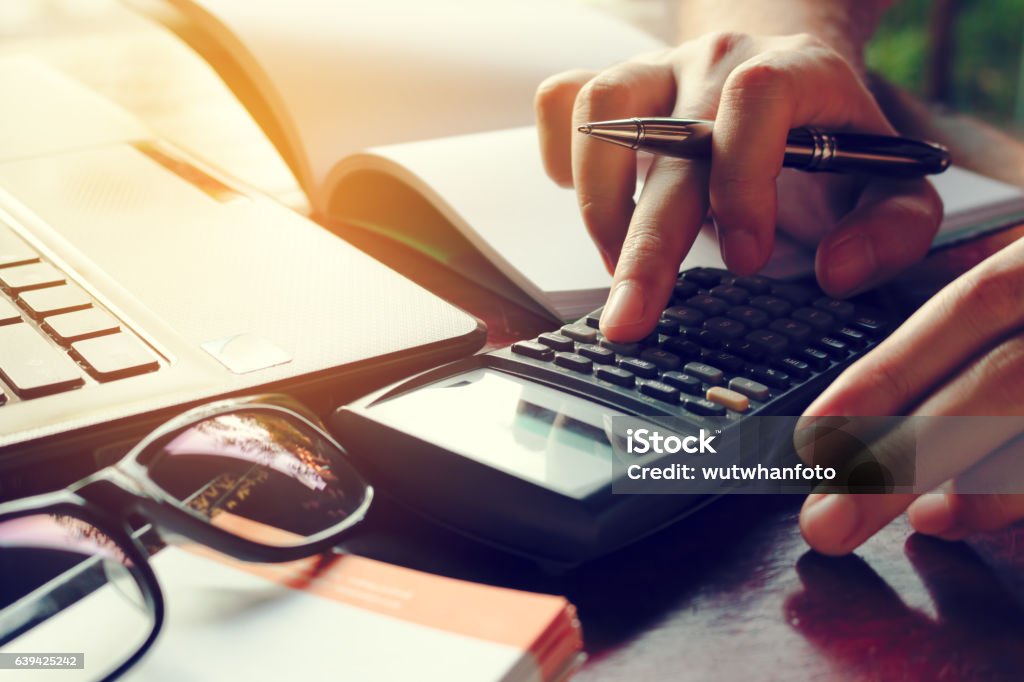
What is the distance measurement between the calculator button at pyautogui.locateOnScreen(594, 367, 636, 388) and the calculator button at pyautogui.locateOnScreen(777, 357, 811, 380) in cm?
6

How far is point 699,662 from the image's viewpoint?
27 centimetres

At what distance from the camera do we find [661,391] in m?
0.37

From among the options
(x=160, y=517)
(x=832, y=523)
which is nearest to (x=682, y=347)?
(x=832, y=523)

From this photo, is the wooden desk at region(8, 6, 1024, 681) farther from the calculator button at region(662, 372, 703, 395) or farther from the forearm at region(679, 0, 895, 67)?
the forearm at region(679, 0, 895, 67)

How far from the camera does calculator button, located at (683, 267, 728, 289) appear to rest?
490 mm

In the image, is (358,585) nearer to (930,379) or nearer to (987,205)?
(930,379)

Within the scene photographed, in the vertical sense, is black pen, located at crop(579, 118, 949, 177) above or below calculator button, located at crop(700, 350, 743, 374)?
above

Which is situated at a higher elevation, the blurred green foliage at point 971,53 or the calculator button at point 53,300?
the calculator button at point 53,300

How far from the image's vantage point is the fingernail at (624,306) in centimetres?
42

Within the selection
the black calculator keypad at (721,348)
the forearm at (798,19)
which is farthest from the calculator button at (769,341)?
the forearm at (798,19)

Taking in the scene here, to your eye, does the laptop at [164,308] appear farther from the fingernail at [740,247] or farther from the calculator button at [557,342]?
the fingernail at [740,247]

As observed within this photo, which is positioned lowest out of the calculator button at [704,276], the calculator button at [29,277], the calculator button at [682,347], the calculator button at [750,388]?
the calculator button at [750,388]

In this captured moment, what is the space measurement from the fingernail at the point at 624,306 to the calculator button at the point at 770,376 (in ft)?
0.19

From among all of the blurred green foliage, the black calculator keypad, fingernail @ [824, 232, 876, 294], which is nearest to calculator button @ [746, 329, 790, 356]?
the black calculator keypad
